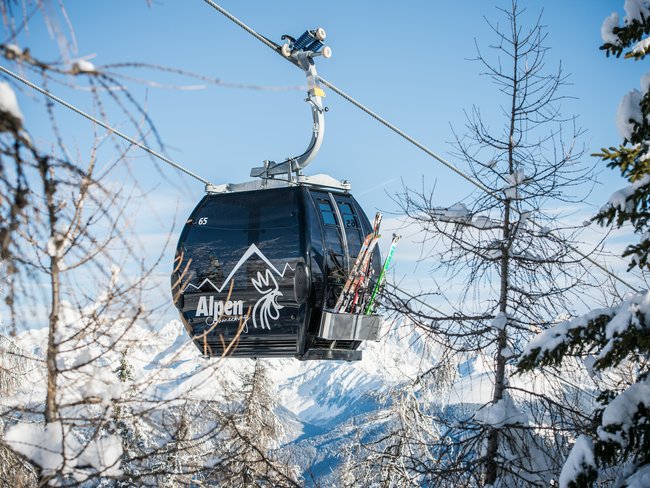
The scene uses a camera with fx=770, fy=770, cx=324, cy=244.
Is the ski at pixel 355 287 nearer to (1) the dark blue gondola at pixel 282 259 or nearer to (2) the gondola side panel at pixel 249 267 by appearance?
(1) the dark blue gondola at pixel 282 259

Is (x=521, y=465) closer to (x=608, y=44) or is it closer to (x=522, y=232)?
(x=522, y=232)

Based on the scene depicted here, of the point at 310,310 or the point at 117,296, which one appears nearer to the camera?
the point at 117,296

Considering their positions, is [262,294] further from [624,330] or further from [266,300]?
[624,330]

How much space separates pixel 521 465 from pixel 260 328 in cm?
333

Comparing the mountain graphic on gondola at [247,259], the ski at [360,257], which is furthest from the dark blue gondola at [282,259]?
the ski at [360,257]

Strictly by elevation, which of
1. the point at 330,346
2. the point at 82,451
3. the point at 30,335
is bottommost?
the point at 82,451

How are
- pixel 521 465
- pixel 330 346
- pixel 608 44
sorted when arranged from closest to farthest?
pixel 608 44, pixel 521 465, pixel 330 346

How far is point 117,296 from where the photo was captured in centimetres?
464

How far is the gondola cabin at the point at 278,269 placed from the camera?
880 centimetres

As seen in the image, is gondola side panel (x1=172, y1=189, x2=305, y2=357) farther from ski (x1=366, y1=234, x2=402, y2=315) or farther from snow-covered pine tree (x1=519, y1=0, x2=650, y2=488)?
snow-covered pine tree (x1=519, y1=0, x2=650, y2=488)

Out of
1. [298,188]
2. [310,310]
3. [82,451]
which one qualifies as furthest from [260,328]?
[82,451]

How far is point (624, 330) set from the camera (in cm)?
467

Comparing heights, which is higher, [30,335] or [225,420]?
[30,335]

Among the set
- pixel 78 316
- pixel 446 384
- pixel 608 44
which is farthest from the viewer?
pixel 446 384
